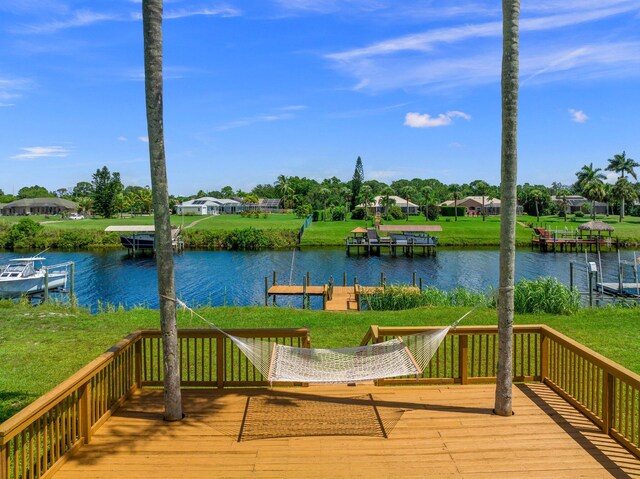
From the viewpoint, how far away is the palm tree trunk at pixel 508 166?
5250mm

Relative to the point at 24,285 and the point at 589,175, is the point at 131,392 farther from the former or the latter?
the point at 589,175

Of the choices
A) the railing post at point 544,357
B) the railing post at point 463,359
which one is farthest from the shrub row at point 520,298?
the railing post at point 463,359

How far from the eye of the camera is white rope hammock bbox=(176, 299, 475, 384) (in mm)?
5324

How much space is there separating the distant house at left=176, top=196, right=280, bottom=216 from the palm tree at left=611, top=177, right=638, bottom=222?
181ft

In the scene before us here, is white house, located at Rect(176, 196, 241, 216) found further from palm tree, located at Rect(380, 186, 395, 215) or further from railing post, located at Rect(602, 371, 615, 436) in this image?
railing post, located at Rect(602, 371, 615, 436)

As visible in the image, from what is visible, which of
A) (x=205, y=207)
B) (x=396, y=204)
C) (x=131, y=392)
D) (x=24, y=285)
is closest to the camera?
(x=131, y=392)

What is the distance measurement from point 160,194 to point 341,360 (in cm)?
275

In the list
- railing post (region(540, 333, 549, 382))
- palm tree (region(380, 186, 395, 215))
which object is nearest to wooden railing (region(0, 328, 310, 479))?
railing post (region(540, 333, 549, 382))

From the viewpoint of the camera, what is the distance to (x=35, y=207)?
3605 inches

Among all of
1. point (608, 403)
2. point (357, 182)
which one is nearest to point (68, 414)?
point (608, 403)

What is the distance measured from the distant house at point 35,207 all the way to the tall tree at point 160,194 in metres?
95.9

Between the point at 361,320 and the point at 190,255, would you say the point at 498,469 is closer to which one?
the point at 361,320

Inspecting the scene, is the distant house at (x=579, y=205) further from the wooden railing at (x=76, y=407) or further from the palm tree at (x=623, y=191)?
the wooden railing at (x=76, y=407)

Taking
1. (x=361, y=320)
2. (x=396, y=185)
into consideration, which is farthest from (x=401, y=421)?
(x=396, y=185)
